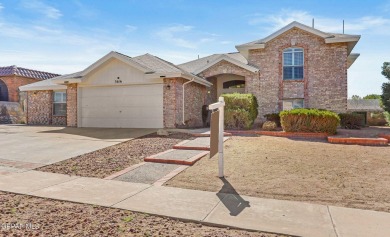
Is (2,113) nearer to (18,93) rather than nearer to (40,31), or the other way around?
(18,93)

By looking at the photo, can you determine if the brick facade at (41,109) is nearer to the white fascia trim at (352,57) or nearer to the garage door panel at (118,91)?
the garage door panel at (118,91)

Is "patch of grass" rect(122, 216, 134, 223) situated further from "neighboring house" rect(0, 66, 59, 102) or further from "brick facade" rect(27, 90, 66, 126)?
"neighboring house" rect(0, 66, 59, 102)

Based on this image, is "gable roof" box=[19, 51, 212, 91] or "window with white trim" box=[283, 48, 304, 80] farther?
"window with white trim" box=[283, 48, 304, 80]

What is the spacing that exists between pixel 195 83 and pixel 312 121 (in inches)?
301

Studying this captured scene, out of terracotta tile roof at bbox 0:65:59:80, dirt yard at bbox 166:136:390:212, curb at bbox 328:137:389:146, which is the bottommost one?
dirt yard at bbox 166:136:390:212

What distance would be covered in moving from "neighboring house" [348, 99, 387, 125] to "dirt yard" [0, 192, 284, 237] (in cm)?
2648

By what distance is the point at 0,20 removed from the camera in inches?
383

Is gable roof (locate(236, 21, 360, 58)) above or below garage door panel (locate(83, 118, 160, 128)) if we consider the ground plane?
above

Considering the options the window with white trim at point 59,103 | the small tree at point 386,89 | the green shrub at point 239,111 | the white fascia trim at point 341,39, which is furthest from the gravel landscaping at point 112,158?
the small tree at point 386,89

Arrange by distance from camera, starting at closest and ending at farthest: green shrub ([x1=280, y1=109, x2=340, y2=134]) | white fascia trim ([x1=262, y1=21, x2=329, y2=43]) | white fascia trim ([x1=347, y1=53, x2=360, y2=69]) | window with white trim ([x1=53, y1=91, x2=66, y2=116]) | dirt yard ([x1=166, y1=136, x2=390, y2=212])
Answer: dirt yard ([x1=166, y1=136, x2=390, y2=212])
green shrub ([x1=280, y1=109, x2=340, y2=134])
white fascia trim ([x1=262, y1=21, x2=329, y2=43])
white fascia trim ([x1=347, y1=53, x2=360, y2=69])
window with white trim ([x1=53, y1=91, x2=66, y2=116])

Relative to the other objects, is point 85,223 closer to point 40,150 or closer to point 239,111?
point 40,150

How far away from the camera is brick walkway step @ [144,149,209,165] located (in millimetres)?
7391

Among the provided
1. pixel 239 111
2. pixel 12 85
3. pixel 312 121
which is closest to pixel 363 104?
pixel 312 121

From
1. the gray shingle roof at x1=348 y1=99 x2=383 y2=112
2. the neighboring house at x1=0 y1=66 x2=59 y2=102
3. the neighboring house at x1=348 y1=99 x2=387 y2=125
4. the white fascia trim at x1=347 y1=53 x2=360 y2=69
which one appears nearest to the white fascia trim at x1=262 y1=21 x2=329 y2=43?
the white fascia trim at x1=347 y1=53 x2=360 y2=69
